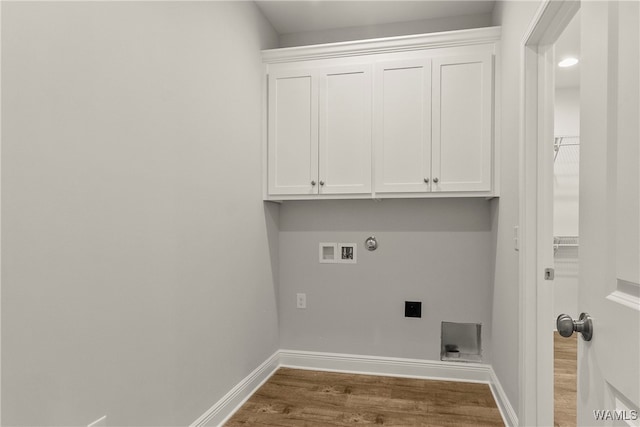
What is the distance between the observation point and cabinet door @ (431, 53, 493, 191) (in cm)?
244

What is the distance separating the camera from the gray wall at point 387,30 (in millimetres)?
2736

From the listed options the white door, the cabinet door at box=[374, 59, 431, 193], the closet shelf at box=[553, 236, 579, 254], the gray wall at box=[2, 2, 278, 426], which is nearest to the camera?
the white door

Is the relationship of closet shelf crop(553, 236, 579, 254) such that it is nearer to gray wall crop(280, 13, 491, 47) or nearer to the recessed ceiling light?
the recessed ceiling light

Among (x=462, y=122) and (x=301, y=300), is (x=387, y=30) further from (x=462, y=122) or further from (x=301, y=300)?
(x=301, y=300)

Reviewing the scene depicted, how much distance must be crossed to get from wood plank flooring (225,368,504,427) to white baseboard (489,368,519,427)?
3 cm

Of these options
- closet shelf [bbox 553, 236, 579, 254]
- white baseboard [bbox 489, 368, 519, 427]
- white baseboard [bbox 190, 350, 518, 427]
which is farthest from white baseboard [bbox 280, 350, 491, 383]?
closet shelf [bbox 553, 236, 579, 254]

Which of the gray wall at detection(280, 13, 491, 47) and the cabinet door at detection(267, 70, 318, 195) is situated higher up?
the gray wall at detection(280, 13, 491, 47)

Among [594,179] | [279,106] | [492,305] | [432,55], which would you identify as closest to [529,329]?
[492,305]

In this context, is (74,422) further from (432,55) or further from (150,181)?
(432,55)

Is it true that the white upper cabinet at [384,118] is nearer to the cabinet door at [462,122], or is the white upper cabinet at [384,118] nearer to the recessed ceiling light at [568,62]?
the cabinet door at [462,122]

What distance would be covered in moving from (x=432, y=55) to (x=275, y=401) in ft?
7.91

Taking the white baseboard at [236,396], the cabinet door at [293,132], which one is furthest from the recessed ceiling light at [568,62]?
the white baseboard at [236,396]

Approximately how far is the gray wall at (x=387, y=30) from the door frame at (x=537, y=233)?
1.07 meters

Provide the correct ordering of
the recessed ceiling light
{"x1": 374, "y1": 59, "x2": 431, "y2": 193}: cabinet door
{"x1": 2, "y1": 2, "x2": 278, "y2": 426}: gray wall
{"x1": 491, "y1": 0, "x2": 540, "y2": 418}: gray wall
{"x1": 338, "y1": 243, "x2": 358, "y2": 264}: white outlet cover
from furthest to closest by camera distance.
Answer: the recessed ceiling light, {"x1": 338, "y1": 243, "x2": 358, "y2": 264}: white outlet cover, {"x1": 374, "y1": 59, "x2": 431, "y2": 193}: cabinet door, {"x1": 491, "y1": 0, "x2": 540, "y2": 418}: gray wall, {"x1": 2, "y1": 2, "x2": 278, "y2": 426}: gray wall
